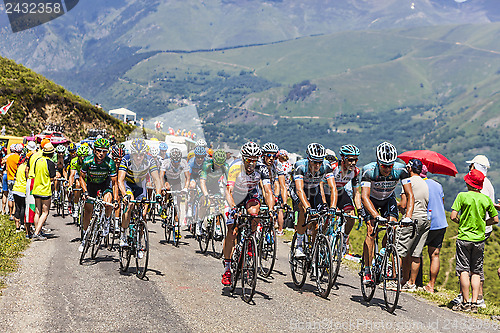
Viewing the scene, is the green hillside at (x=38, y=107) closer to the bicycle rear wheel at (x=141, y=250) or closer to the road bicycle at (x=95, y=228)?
the road bicycle at (x=95, y=228)

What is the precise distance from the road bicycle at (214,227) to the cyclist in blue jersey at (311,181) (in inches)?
108

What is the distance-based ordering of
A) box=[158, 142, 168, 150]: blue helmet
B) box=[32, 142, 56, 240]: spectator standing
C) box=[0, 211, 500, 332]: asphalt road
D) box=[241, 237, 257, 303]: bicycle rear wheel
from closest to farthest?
1. box=[0, 211, 500, 332]: asphalt road
2. box=[241, 237, 257, 303]: bicycle rear wheel
3. box=[32, 142, 56, 240]: spectator standing
4. box=[158, 142, 168, 150]: blue helmet

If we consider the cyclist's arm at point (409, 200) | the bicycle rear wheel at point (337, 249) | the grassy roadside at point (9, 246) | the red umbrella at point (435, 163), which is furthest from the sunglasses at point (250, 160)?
the red umbrella at point (435, 163)

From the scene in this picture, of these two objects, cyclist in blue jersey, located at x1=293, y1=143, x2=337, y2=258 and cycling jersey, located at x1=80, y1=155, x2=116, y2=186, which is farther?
cycling jersey, located at x1=80, y1=155, x2=116, y2=186

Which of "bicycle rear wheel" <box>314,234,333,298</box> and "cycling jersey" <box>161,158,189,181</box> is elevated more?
"cycling jersey" <box>161,158,189,181</box>

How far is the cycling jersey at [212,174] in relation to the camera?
41.5 ft

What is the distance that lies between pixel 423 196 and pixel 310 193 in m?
2.25

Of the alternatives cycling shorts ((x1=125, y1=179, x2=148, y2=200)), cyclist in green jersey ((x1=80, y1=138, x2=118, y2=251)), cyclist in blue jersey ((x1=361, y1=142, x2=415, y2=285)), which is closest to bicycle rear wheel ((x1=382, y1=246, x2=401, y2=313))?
cyclist in blue jersey ((x1=361, y1=142, x2=415, y2=285))

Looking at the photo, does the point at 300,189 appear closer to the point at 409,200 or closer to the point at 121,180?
the point at 409,200

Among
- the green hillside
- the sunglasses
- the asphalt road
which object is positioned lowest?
the asphalt road

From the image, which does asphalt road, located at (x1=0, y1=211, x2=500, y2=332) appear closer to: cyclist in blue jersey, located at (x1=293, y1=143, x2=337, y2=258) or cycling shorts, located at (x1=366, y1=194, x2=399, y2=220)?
cyclist in blue jersey, located at (x1=293, y1=143, x2=337, y2=258)

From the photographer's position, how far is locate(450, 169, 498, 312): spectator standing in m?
9.05

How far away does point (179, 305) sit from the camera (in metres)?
8.07

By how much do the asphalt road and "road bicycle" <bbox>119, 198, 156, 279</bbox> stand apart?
0.24 metres
